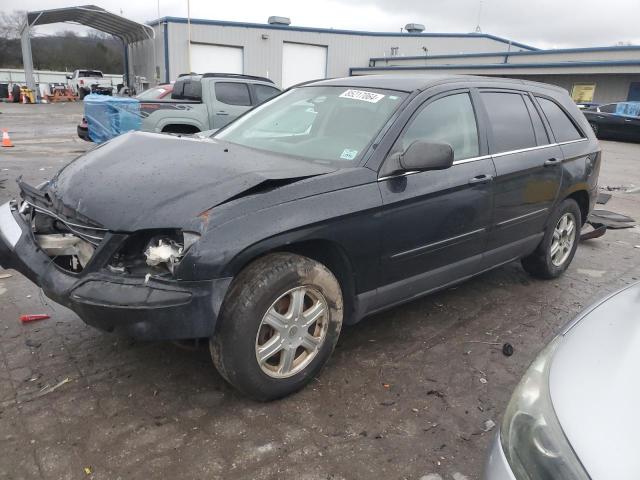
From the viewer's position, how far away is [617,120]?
18.9m

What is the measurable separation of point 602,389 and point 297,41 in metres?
31.0

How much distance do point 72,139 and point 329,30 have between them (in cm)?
2018

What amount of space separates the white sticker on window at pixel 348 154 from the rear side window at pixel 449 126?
A: 312 millimetres

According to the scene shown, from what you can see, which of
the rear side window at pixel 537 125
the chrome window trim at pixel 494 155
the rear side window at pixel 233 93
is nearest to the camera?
the chrome window trim at pixel 494 155

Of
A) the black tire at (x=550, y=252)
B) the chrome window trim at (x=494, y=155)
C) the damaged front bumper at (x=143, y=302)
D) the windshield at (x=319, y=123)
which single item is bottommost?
the black tire at (x=550, y=252)

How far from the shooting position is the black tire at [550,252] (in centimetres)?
457

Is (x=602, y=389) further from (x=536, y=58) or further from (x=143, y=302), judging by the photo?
(x=536, y=58)

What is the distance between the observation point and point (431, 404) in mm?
2914

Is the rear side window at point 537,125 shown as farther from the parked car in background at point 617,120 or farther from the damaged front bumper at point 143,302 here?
the parked car in background at point 617,120

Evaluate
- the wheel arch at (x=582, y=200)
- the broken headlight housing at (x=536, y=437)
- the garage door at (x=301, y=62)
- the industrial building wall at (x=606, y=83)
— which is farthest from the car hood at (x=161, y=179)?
the garage door at (x=301, y=62)

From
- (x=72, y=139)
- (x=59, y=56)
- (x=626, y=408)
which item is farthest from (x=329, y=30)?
(x=59, y=56)

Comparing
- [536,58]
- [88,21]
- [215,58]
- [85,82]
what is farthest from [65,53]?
[536,58]

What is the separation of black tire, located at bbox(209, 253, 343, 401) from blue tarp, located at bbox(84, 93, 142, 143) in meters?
7.79

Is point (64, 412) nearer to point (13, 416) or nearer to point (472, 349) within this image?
point (13, 416)
